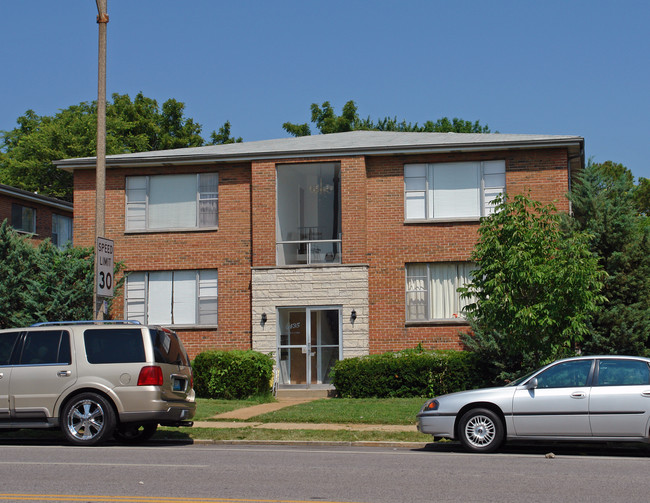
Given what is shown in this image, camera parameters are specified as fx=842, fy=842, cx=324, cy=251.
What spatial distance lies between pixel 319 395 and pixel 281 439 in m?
9.08

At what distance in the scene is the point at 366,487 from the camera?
862 cm

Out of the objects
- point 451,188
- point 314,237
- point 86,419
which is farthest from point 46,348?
point 451,188

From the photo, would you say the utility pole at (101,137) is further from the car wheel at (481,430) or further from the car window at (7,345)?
the car wheel at (481,430)

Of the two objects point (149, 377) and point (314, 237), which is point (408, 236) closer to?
→ point (314, 237)

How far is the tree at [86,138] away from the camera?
46812 millimetres

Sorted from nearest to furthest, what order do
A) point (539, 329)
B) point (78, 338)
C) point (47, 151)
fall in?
point (78, 338) → point (539, 329) → point (47, 151)

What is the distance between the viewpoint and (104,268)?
14.8 meters

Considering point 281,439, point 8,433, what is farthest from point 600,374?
point 8,433

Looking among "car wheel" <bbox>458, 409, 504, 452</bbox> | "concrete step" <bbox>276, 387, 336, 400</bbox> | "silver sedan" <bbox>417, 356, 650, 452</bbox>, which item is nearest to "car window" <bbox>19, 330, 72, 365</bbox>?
"silver sedan" <bbox>417, 356, 650, 452</bbox>

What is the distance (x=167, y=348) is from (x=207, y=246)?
37.6 feet

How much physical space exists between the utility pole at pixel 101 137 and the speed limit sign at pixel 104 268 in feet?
0.60

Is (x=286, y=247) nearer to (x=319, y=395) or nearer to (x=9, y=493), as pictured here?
(x=319, y=395)

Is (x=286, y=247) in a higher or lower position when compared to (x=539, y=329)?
higher

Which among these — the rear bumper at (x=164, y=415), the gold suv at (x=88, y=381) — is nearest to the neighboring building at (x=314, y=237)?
the rear bumper at (x=164, y=415)
